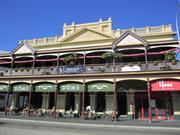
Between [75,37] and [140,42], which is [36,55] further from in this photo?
[140,42]

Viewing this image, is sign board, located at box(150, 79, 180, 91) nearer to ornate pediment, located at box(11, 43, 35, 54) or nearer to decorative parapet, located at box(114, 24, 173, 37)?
decorative parapet, located at box(114, 24, 173, 37)

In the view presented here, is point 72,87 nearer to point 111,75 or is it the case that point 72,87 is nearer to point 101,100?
point 101,100

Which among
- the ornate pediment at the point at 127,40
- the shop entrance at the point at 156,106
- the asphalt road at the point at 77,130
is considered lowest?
the asphalt road at the point at 77,130

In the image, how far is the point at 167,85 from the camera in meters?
17.3

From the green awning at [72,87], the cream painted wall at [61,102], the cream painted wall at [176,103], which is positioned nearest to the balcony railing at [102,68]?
the green awning at [72,87]

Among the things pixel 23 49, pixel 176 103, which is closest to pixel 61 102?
pixel 23 49

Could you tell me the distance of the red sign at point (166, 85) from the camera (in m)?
17.0

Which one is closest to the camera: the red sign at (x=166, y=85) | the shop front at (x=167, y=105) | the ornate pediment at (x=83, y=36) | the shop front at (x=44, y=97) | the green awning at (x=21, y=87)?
the red sign at (x=166, y=85)

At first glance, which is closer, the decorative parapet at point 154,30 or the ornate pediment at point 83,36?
the decorative parapet at point 154,30

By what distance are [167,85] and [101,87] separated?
22.2ft

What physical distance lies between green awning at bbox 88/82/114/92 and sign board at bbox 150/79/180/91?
454 cm

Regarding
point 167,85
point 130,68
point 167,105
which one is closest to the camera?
point 167,85

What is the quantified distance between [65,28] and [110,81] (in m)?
14.5

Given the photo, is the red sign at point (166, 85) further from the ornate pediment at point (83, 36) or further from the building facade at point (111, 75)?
the ornate pediment at point (83, 36)
